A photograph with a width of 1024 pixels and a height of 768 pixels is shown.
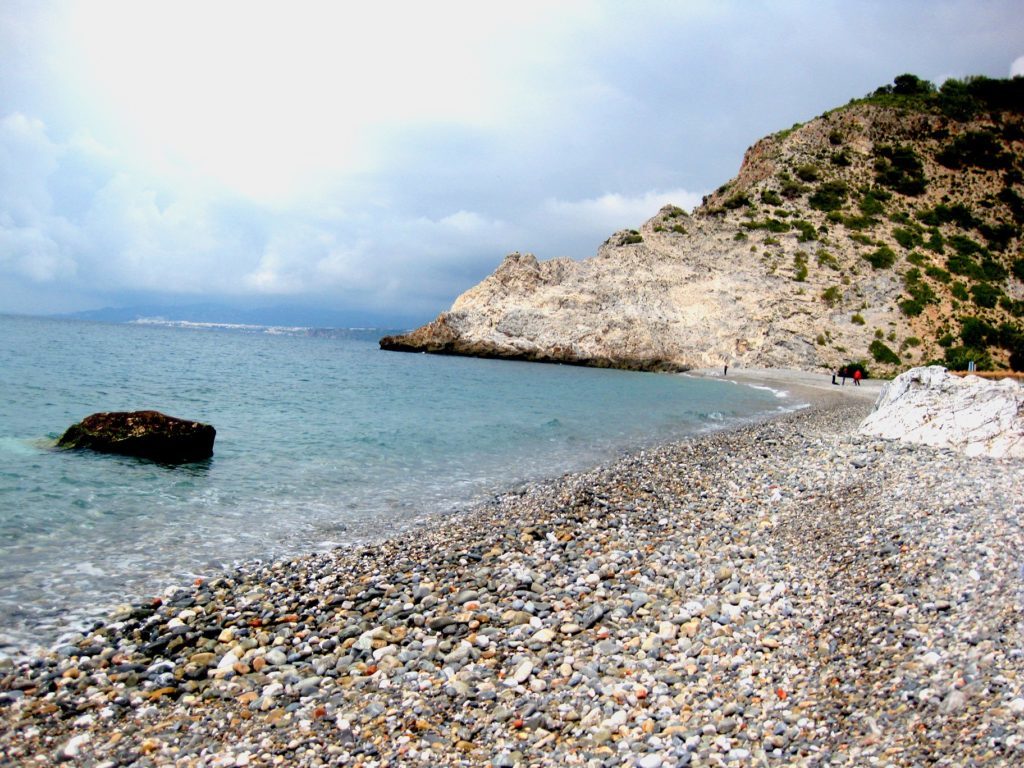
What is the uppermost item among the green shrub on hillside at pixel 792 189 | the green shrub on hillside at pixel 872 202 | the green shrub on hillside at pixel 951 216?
the green shrub on hillside at pixel 792 189

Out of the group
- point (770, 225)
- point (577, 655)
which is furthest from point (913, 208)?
point (577, 655)

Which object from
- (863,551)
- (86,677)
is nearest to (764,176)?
(863,551)

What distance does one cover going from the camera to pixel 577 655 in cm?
679

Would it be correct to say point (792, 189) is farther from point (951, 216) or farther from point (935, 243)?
point (951, 216)

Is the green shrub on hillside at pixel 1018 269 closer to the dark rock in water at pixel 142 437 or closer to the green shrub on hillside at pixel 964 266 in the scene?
the green shrub on hillside at pixel 964 266

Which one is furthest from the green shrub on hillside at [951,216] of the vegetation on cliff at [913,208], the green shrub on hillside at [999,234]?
the green shrub on hillside at [999,234]

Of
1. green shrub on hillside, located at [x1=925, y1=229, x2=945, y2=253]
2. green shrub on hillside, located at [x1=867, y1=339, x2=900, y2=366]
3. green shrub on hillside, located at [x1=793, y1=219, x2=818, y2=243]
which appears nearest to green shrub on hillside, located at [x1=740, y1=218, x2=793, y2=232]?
green shrub on hillside, located at [x1=793, y1=219, x2=818, y2=243]

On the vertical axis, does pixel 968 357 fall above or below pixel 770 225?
below

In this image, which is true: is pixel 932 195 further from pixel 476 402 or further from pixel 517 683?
pixel 517 683

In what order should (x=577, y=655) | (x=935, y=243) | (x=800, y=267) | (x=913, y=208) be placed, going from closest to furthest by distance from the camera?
(x=577, y=655) < (x=935, y=243) < (x=800, y=267) < (x=913, y=208)

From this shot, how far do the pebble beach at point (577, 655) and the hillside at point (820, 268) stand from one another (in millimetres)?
67234

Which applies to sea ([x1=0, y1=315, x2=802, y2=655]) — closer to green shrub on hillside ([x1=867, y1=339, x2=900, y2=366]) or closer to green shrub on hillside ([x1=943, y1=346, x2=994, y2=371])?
green shrub on hillside ([x1=943, y1=346, x2=994, y2=371])

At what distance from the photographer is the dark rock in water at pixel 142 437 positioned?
17781mm

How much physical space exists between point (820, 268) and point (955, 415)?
218 ft
